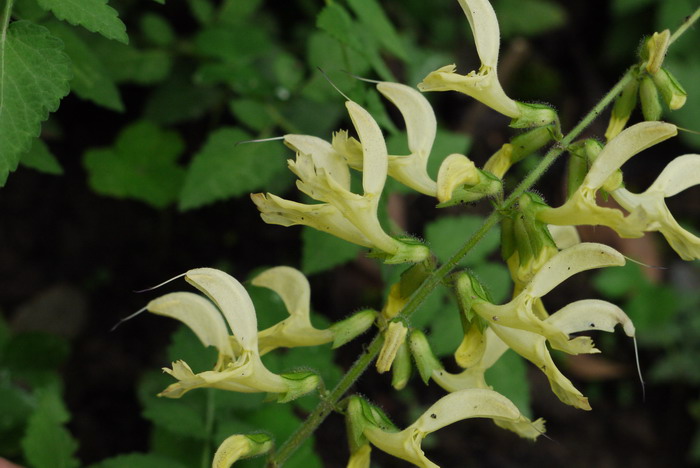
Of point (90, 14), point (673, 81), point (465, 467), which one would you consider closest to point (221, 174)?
point (90, 14)

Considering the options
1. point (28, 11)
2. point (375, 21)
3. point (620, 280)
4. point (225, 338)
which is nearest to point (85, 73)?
point (28, 11)

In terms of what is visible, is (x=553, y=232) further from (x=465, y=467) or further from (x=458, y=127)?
(x=458, y=127)

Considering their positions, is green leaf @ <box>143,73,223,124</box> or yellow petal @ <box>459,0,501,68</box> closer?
yellow petal @ <box>459,0,501,68</box>

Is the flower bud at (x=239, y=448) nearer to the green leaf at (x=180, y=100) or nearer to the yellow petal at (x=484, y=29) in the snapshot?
the yellow petal at (x=484, y=29)

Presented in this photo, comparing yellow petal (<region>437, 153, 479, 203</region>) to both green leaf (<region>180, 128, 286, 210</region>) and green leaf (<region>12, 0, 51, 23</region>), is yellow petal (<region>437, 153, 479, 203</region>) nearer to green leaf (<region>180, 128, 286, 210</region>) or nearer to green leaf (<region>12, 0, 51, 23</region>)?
green leaf (<region>180, 128, 286, 210</region>)

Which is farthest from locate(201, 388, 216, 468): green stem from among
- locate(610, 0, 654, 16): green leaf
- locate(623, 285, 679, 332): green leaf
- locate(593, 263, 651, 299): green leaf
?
locate(610, 0, 654, 16): green leaf
